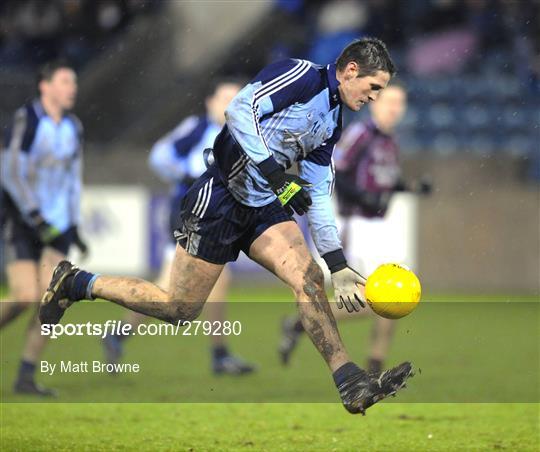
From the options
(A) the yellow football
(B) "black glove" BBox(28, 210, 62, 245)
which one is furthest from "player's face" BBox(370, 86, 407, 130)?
(A) the yellow football

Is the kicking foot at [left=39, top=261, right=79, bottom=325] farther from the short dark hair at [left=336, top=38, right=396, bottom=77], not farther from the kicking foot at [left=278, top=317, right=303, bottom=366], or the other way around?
the kicking foot at [left=278, top=317, right=303, bottom=366]

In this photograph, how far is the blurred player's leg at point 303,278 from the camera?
6.29 metres

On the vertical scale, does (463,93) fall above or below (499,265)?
above

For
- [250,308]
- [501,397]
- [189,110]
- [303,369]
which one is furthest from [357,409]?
[189,110]

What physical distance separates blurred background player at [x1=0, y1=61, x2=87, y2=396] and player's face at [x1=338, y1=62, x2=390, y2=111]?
339 centimetres

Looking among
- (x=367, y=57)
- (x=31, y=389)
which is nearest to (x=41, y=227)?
(x=31, y=389)

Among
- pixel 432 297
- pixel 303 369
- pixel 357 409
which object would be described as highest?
Result: pixel 357 409

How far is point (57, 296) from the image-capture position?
7188 millimetres

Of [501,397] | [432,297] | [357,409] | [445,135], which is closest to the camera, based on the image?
[357,409]

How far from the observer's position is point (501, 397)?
29.3 ft

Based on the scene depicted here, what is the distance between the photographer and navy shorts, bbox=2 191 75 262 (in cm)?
927

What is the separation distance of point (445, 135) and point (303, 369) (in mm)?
10281

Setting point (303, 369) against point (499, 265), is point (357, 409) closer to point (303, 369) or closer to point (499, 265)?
point (303, 369)

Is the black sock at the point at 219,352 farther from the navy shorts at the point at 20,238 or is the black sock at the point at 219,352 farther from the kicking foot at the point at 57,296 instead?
the kicking foot at the point at 57,296
